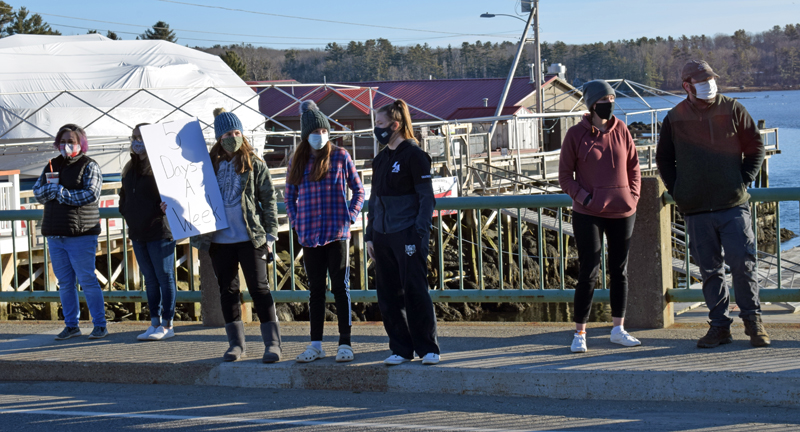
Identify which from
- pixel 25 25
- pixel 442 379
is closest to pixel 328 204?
pixel 442 379

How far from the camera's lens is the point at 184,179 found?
20.4 ft

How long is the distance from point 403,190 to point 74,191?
3.17 m

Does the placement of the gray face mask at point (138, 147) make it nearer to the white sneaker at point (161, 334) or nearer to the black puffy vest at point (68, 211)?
the black puffy vest at point (68, 211)

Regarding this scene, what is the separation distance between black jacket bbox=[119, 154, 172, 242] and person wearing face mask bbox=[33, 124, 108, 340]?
34cm

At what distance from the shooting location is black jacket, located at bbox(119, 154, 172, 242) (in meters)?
6.86

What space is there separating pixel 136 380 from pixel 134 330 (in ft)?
4.83

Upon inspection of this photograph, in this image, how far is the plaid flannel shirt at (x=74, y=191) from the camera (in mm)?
6891

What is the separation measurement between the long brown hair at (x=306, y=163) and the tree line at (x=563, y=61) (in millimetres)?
115133

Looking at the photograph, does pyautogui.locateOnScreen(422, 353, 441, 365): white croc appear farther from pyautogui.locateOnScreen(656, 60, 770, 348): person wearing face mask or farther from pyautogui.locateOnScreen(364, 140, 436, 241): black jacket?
pyautogui.locateOnScreen(656, 60, 770, 348): person wearing face mask

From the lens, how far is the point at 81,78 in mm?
36969

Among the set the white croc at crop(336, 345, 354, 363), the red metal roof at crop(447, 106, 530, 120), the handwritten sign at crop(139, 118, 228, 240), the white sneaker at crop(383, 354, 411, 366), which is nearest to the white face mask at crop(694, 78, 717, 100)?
the white sneaker at crop(383, 354, 411, 366)

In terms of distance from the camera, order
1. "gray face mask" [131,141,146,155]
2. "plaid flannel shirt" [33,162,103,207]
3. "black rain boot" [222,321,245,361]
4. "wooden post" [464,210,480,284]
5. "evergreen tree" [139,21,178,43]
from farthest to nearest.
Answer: "evergreen tree" [139,21,178,43] → "wooden post" [464,210,480,284] → "plaid flannel shirt" [33,162,103,207] → "gray face mask" [131,141,146,155] → "black rain boot" [222,321,245,361]

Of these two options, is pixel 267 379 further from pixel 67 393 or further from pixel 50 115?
pixel 50 115

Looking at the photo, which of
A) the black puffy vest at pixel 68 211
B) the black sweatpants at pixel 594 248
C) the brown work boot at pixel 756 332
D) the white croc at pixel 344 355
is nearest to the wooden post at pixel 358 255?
the black puffy vest at pixel 68 211
